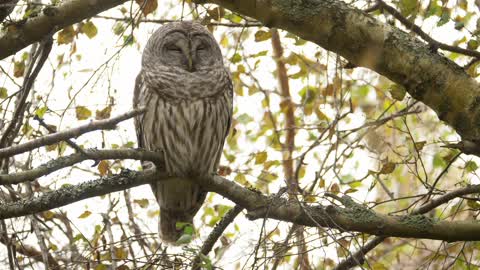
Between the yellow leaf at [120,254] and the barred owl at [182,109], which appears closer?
the barred owl at [182,109]

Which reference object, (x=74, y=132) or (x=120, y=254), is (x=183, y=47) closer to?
(x=120, y=254)

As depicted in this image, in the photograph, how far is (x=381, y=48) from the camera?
3014 mm

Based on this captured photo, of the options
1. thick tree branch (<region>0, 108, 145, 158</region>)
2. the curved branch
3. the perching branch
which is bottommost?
the perching branch

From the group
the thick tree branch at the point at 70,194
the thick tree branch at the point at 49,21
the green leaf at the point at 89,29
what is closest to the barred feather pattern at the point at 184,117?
the green leaf at the point at 89,29

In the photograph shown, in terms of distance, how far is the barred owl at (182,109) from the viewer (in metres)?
4.13

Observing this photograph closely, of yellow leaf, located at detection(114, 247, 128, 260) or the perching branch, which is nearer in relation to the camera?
the perching branch

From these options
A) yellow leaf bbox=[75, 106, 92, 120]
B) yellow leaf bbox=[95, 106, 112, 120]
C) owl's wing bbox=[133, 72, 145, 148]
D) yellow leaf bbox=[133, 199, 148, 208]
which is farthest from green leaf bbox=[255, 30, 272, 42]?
yellow leaf bbox=[133, 199, 148, 208]

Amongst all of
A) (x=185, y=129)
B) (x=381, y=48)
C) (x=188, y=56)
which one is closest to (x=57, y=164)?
(x=381, y=48)

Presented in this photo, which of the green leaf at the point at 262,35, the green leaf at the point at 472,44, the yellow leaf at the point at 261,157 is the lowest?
the green leaf at the point at 472,44

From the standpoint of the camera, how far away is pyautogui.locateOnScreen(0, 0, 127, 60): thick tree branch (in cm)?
321

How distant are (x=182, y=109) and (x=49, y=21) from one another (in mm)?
1096

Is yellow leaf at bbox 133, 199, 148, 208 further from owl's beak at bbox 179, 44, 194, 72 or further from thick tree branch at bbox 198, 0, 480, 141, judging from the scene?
thick tree branch at bbox 198, 0, 480, 141

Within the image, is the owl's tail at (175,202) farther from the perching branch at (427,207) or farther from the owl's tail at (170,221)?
the perching branch at (427,207)

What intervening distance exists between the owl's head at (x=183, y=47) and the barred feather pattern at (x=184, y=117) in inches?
6.0
